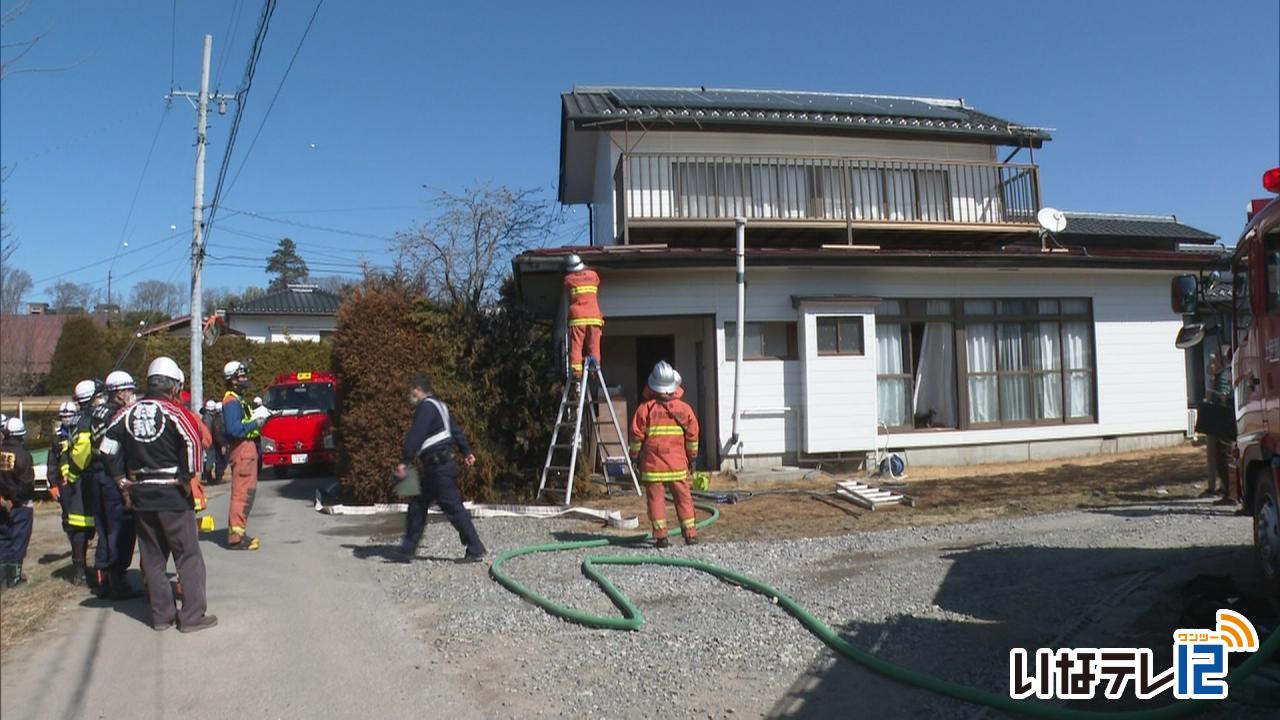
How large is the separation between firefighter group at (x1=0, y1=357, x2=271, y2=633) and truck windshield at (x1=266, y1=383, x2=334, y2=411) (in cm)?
919

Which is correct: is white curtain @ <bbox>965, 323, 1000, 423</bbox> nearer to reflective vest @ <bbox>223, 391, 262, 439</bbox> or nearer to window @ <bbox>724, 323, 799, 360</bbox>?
window @ <bbox>724, 323, 799, 360</bbox>

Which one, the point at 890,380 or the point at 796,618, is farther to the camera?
the point at 890,380

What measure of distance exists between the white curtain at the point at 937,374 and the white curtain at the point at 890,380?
0.30m

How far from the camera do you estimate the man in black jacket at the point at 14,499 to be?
7538 mm

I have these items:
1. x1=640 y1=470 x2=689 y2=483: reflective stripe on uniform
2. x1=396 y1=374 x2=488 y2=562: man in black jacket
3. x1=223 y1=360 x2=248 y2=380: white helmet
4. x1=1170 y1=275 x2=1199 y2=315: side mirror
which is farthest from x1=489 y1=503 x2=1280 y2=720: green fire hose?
x1=223 y1=360 x2=248 y2=380: white helmet

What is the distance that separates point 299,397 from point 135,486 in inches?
519

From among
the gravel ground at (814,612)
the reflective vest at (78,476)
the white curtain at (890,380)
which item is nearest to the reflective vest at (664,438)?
the gravel ground at (814,612)

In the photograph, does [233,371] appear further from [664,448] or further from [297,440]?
[297,440]

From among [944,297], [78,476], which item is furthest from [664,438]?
[944,297]

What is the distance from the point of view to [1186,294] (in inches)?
276

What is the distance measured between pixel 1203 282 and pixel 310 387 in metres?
16.5

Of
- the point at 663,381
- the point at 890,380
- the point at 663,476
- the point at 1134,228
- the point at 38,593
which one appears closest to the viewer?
the point at 38,593

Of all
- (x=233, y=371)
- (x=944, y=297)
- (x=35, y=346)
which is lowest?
(x=233, y=371)

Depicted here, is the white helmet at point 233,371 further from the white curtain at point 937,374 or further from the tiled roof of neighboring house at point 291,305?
the tiled roof of neighboring house at point 291,305
